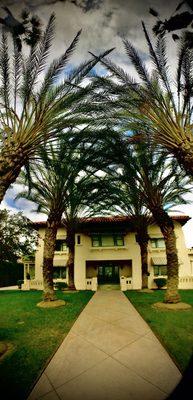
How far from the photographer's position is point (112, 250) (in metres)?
26.1

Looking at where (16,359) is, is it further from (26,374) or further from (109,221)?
(109,221)

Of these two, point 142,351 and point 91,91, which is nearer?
point 142,351

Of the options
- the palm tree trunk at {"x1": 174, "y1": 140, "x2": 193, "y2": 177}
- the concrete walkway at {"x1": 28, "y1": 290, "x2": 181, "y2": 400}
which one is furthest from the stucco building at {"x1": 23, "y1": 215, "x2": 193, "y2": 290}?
the palm tree trunk at {"x1": 174, "y1": 140, "x2": 193, "y2": 177}

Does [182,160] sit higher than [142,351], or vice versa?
[182,160]

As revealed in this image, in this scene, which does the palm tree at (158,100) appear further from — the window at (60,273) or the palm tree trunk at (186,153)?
the window at (60,273)

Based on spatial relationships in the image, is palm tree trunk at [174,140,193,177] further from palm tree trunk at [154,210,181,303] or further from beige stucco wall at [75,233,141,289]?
beige stucco wall at [75,233,141,289]

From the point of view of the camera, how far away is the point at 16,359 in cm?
649

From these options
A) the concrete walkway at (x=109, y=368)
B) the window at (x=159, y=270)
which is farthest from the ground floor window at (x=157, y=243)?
the concrete walkway at (x=109, y=368)

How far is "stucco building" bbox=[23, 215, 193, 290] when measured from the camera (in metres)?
25.2

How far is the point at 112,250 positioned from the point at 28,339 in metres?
18.4

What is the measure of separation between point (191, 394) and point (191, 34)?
12.8 feet

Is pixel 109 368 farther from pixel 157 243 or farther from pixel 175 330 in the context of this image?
pixel 157 243

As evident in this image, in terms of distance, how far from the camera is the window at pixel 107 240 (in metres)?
26.6

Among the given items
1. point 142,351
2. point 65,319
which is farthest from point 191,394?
point 65,319
